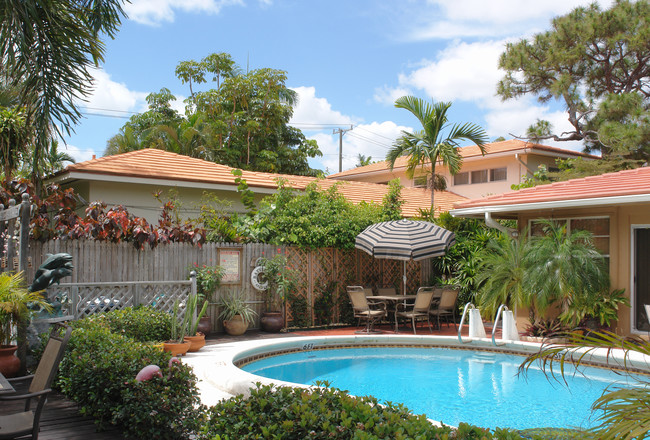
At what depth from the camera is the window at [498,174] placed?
23.8 metres

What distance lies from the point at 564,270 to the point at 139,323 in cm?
777

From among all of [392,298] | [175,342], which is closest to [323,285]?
[392,298]

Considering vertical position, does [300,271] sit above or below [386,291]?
above

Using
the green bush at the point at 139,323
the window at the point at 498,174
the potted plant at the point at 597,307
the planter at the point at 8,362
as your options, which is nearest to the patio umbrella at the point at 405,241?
the potted plant at the point at 597,307

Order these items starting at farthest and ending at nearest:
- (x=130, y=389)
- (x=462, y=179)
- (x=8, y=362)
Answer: (x=462, y=179), (x=8, y=362), (x=130, y=389)

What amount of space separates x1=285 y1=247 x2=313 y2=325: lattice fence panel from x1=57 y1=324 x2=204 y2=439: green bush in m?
7.15

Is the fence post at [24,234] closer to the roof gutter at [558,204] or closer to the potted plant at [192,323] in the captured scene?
the potted plant at [192,323]

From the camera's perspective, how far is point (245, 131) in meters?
27.0

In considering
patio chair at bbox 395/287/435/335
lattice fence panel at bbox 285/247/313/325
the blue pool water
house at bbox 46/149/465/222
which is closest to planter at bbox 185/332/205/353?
the blue pool water

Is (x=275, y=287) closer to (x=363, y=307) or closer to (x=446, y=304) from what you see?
(x=363, y=307)

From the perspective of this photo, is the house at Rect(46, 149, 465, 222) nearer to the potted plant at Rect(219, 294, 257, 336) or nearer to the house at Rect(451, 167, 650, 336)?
the potted plant at Rect(219, 294, 257, 336)

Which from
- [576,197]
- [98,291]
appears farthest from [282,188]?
[576,197]

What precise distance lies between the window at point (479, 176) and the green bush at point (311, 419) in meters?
22.0

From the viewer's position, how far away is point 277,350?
10.4 meters
